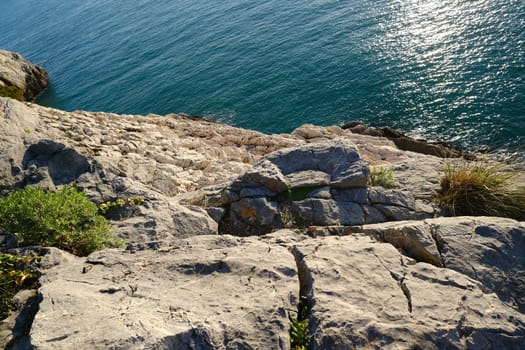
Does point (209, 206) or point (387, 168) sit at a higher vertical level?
point (209, 206)

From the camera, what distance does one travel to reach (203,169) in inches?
870

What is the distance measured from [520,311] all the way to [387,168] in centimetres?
772

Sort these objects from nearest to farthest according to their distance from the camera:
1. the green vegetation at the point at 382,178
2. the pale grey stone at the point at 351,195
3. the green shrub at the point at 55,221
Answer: the green shrub at the point at 55,221
the pale grey stone at the point at 351,195
the green vegetation at the point at 382,178

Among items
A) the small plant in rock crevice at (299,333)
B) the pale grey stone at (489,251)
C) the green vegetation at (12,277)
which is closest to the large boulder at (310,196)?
the pale grey stone at (489,251)

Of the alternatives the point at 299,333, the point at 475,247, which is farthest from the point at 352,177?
the point at 299,333

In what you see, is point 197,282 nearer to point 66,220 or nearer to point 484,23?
point 66,220

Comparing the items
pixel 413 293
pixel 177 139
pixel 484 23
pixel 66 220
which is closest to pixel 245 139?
pixel 177 139

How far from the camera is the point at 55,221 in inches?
413

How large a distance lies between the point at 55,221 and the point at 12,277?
2.05 meters

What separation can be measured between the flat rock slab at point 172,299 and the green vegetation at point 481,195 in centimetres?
724

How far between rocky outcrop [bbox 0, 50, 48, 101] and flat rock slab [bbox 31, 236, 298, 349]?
158ft

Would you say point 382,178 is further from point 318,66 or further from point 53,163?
point 318,66

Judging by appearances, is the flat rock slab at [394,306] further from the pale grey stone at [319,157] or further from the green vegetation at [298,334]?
the pale grey stone at [319,157]

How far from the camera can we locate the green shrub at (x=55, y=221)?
1036cm
